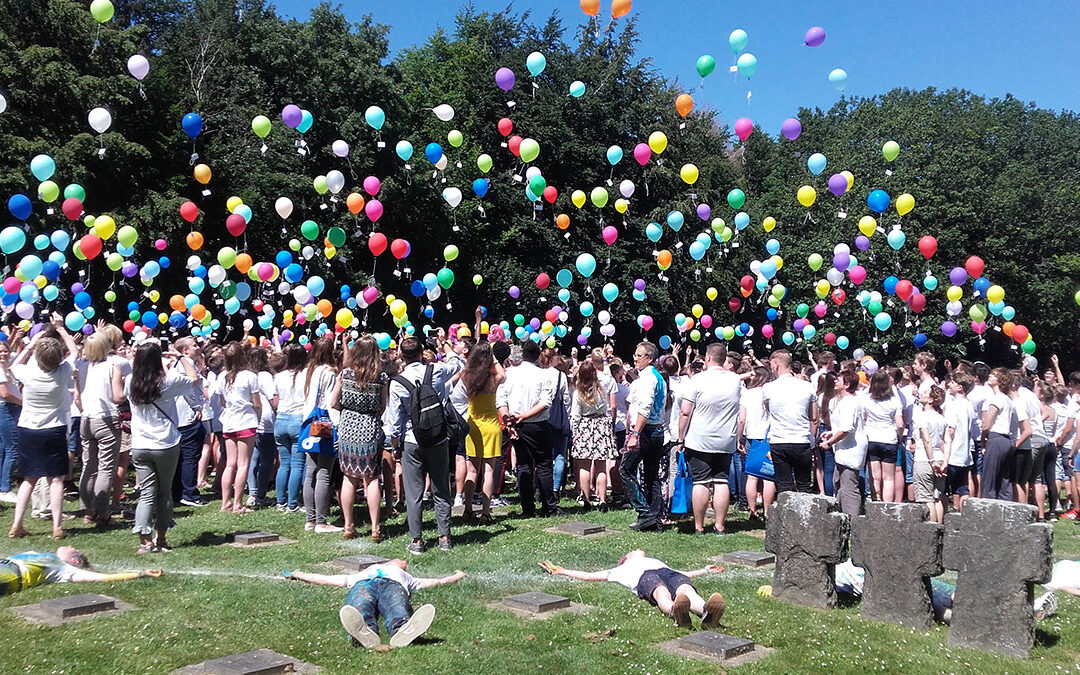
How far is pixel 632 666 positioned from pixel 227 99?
1113 inches

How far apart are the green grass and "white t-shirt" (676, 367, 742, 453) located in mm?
1211

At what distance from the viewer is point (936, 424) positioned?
9992mm

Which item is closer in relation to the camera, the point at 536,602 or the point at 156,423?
the point at 536,602

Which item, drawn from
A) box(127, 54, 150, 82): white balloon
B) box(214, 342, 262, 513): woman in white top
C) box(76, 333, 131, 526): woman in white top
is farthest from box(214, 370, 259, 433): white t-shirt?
box(127, 54, 150, 82): white balloon

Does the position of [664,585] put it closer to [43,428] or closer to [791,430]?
[791,430]

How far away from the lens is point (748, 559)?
25.6 ft

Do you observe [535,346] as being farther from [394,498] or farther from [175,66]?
[175,66]

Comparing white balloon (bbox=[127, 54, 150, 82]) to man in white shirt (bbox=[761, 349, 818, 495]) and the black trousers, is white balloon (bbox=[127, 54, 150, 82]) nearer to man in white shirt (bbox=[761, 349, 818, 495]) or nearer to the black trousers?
the black trousers

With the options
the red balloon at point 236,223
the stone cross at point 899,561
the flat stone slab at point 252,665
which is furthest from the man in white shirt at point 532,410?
the red balloon at point 236,223

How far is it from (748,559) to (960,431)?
11.6 ft

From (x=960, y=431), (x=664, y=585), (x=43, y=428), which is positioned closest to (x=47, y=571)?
(x=43, y=428)

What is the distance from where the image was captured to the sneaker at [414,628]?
5281mm

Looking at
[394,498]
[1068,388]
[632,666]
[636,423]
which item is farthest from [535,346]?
[1068,388]

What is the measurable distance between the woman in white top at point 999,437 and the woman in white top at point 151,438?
8367mm
